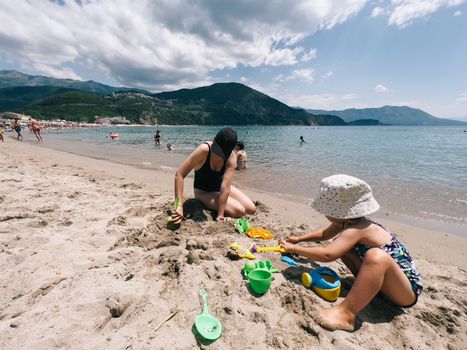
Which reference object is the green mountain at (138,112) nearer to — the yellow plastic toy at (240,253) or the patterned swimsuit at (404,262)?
the yellow plastic toy at (240,253)

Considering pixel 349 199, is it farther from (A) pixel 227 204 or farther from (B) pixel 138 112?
(B) pixel 138 112

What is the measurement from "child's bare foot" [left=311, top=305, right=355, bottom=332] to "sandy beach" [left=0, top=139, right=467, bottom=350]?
0.06 m

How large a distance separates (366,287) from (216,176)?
9.61 ft

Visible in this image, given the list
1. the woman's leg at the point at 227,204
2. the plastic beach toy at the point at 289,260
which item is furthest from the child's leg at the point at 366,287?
the woman's leg at the point at 227,204

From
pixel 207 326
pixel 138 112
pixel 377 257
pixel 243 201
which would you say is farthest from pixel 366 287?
pixel 138 112

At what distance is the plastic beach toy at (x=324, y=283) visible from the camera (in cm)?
254

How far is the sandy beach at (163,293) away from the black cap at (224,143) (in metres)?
1.11

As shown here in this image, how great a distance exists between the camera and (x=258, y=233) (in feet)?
12.8

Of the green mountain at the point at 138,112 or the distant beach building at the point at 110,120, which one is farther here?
the green mountain at the point at 138,112

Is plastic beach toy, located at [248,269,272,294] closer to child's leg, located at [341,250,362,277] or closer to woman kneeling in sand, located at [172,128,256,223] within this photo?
child's leg, located at [341,250,362,277]

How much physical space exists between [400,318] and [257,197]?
5005 mm

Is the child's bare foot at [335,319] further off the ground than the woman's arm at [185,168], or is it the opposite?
the woman's arm at [185,168]

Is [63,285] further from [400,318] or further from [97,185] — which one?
[97,185]

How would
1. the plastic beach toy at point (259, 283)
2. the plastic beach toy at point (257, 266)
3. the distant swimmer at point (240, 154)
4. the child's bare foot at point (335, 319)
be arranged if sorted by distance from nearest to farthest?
the child's bare foot at point (335, 319)
the plastic beach toy at point (259, 283)
the plastic beach toy at point (257, 266)
the distant swimmer at point (240, 154)
